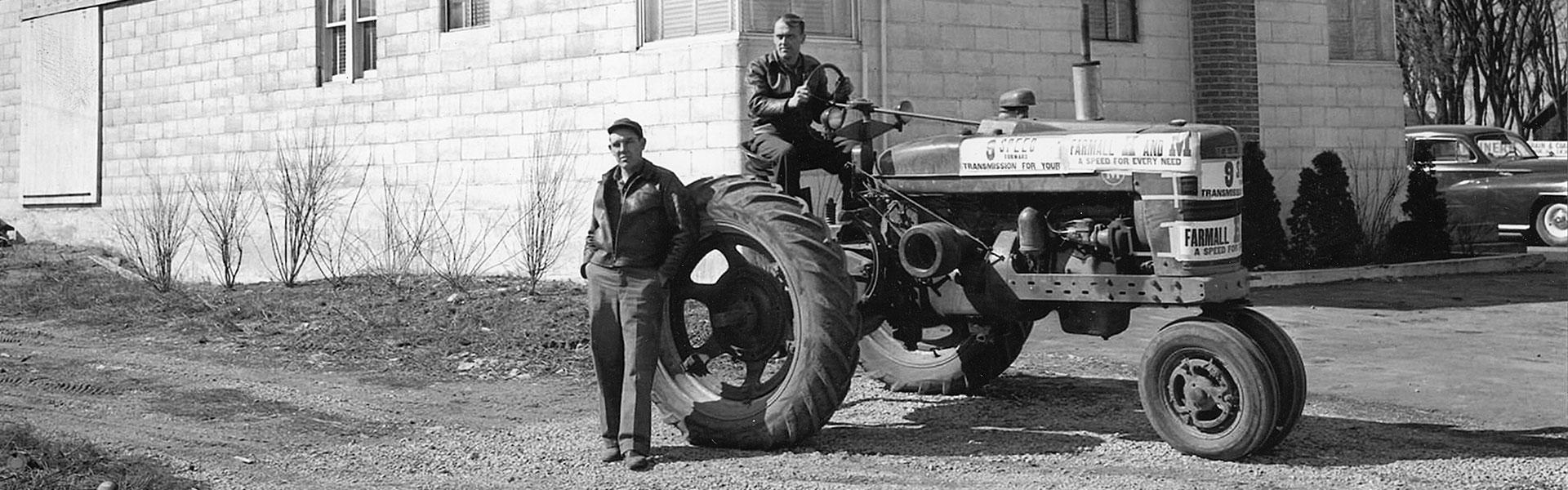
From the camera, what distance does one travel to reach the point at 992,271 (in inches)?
328

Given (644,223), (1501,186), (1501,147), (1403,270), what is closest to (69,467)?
(644,223)

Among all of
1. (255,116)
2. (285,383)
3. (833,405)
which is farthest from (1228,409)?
(255,116)

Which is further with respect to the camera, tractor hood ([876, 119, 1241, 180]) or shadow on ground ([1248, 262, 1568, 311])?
shadow on ground ([1248, 262, 1568, 311])

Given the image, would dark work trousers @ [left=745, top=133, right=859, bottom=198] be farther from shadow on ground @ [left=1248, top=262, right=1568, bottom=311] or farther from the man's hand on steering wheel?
shadow on ground @ [left=1248, top=262, right=1568, bottom=311]

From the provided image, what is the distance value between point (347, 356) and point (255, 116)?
27.1 ft

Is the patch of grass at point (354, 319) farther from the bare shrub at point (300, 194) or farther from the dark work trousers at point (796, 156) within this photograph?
the dark work trousers at point (796, 156)

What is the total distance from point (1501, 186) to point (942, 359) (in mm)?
16746

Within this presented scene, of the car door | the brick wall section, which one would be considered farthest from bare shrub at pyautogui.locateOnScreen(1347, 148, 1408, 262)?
the car door

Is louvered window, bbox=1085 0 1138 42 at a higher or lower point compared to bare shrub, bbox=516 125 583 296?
higher

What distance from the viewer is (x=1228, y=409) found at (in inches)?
298

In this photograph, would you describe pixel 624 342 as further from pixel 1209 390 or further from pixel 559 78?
pixel 559 78

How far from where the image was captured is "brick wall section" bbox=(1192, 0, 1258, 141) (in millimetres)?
17703

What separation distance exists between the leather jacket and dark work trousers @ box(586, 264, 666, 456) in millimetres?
64

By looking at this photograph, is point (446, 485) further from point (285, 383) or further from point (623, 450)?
point (285, 383)
